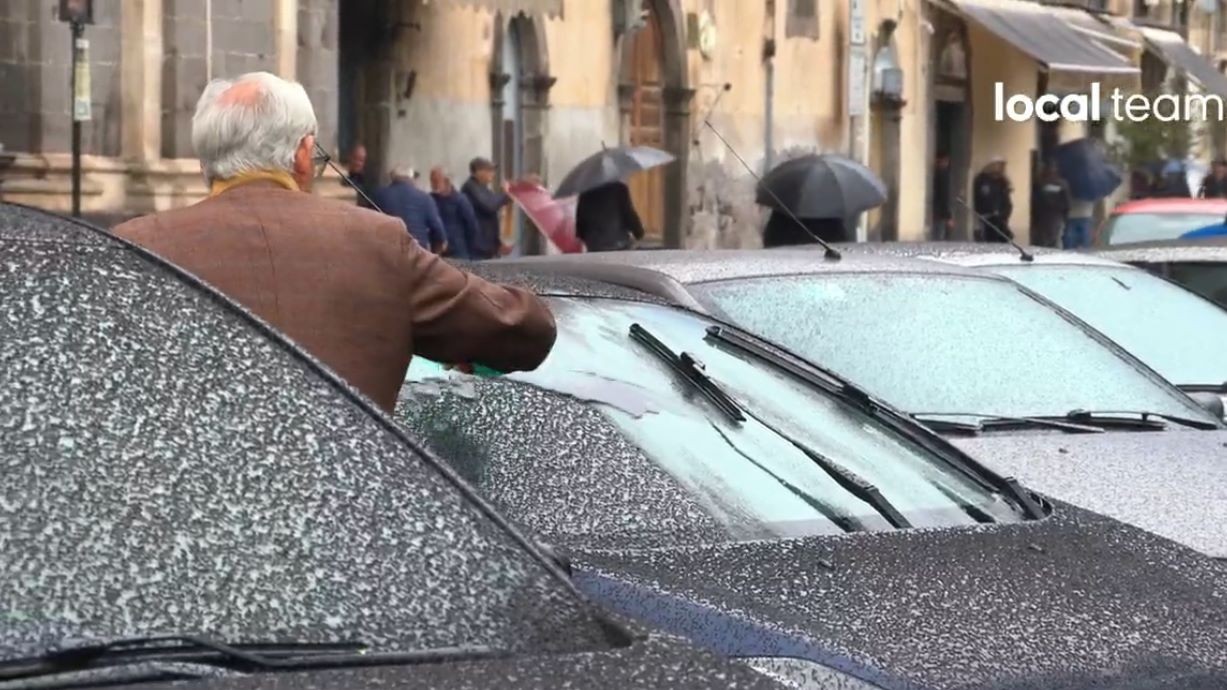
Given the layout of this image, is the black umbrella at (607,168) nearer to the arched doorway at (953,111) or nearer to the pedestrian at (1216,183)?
the pedestrian at (1216,183)

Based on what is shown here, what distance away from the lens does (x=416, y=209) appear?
21.5 m

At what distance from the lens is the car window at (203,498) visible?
3.01 m

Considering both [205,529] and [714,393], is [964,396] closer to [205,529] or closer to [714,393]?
[714,393]

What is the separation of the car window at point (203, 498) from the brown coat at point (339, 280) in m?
1.06

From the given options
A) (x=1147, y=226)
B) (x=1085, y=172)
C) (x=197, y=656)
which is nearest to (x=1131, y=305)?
(x=197, y=656)

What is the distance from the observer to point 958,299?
7852 millimetres

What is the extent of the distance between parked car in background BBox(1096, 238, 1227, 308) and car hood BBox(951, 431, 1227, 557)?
3.36 metres

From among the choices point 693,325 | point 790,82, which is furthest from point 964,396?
point 790,82

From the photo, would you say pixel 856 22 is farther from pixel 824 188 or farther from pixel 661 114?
pixel 824 188

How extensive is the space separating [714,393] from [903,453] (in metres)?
0.39

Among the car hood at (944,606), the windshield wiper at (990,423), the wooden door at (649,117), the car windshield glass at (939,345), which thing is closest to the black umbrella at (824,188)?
the car windshield glass at (939,345)

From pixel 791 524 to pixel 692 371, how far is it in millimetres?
632

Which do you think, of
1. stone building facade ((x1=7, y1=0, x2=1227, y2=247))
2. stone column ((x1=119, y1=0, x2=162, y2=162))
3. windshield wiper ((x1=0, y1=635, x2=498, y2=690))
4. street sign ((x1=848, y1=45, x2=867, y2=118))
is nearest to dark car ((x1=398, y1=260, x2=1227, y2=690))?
windshield wiper ((x1=0, y1=635, x2=498, y2=690))
